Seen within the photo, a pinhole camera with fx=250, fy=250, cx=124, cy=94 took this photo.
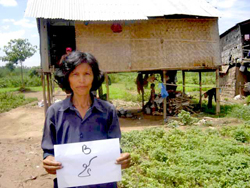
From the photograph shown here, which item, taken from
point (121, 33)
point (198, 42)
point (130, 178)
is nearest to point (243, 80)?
point (198, 42)

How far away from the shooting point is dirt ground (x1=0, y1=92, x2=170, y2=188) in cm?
Answer: 486

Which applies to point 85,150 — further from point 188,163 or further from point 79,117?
point 188,163

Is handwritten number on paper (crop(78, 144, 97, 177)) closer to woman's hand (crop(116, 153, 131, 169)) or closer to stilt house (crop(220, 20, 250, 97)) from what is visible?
woman's hand (crop(116, 153, 131, 169))

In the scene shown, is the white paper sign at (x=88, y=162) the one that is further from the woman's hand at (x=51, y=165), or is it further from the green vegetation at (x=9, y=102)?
the green vegetation at (x=9, y=102)

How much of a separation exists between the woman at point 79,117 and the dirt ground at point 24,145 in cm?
319

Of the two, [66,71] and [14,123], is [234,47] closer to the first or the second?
[14,123]

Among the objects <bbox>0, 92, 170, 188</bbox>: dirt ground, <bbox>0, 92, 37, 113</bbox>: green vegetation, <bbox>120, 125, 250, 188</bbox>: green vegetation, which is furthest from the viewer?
<bbox>0, 92, 37, 113</bbox>: green vegetation

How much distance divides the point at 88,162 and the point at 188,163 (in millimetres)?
3196

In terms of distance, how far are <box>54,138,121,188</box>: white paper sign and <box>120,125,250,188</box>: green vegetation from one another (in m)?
2.14

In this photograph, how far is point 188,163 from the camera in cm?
452

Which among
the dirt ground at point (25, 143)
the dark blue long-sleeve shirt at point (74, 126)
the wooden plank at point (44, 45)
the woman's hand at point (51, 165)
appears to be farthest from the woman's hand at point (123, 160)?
the wooden plank at point (44, 45)

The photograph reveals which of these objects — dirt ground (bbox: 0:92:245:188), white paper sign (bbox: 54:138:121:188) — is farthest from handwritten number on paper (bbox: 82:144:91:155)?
dirt ground (bbox: 0:92:245:188)

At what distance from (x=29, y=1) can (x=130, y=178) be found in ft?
25.0

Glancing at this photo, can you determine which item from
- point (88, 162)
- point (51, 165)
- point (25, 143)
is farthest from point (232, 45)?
point (51, 165)
